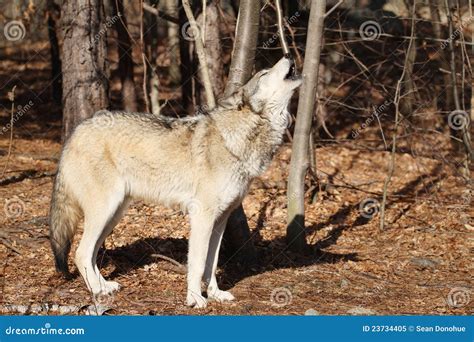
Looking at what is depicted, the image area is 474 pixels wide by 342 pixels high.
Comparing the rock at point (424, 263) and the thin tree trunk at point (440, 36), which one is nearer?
the rock at point (424, 263)

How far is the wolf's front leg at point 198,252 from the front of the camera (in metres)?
5.86

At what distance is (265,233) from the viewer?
27.8 ft

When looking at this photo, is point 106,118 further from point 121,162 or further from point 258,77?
point 258,77

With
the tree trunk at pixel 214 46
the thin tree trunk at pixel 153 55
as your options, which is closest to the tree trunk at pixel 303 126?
the tree trunk at pixel 214 46

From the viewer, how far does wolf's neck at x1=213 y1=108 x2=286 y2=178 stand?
19.8 ft

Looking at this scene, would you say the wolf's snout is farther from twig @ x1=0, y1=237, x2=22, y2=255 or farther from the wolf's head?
twig @ x1=0, y1=237, x2=22, y2=255

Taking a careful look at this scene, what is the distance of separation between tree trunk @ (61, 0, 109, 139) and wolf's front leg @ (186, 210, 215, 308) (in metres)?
2.59

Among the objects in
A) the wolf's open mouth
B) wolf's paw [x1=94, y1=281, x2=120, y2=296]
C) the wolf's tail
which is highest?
the wolf's open mouth

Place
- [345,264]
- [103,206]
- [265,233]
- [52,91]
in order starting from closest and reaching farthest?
1. [103,206]
2. [345,264]
3. [265,233]
4. [52,91]

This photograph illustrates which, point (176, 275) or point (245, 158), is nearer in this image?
point (245, 158)

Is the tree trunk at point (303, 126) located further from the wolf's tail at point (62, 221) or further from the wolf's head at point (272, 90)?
the wolf's tail at point (62, 221)

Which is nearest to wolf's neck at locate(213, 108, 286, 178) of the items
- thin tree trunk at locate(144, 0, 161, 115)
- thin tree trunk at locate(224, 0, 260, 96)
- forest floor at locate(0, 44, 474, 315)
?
thin tree trunk at locate(224, 0, 260, 96)

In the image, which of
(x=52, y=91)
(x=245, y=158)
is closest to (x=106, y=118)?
(x=245, y=158)

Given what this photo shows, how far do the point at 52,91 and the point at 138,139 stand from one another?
38.1 ft
